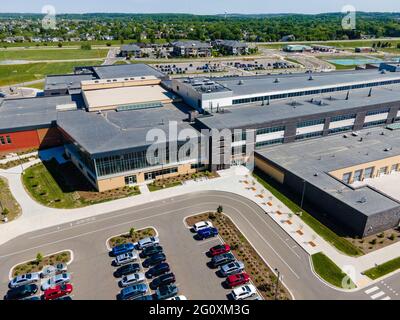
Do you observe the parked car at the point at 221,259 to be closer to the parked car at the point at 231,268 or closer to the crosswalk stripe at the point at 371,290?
the parked car at the point at 231,268

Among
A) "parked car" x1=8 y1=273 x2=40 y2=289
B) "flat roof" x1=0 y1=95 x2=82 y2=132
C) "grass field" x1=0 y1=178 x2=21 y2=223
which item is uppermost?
"flat roof" x1=0 y1=95 x2=82 y2=132

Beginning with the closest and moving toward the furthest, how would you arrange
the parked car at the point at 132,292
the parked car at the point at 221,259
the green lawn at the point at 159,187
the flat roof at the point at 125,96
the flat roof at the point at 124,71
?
the parked car at the point at 132,292, the parked car at the point at 221,259, the green lawn at the point at 159,187, the flat roof at the point at 125,96, the flat roof at the point at 124,71

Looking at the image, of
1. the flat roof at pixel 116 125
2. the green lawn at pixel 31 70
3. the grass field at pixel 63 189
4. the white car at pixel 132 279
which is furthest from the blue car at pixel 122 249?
the green lawn at pixel 31 70

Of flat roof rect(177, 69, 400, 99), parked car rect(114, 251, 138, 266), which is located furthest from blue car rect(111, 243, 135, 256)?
flat roof rect(177, 69, 400, 99)

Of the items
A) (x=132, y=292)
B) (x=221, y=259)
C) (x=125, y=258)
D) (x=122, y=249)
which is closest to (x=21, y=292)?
(x=125, y=258)

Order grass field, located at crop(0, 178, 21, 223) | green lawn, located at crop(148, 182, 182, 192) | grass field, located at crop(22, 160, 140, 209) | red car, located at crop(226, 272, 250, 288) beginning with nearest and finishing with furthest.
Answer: red car, located at crop(226, 272, 250, 288) < grass field, located at crop(0, 178, 21, 223) < grass field, located at crop(22, 160, 140, 209) < green lawn, located at crop(148, 182, 182, 192)

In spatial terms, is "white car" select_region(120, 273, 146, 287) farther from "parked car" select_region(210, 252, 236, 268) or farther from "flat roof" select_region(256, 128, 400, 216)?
"flat roof" select_region(256, 128, 400, 216)

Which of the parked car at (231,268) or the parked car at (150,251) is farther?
the parked car at (150,251)
